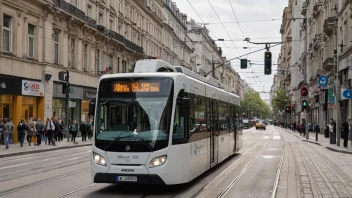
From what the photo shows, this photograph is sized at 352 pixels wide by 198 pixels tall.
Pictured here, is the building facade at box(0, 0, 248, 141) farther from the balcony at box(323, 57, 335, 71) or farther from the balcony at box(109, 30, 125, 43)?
the balcony at box(323, 57, 335, 71)

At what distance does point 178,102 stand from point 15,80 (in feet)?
74.4

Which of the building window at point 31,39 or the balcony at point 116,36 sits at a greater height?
the balcony at point 116,36

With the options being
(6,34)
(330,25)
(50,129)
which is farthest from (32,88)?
(330,25)

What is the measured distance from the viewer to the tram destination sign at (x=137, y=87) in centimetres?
1103

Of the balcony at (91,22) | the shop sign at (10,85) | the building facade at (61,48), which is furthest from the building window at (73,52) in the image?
the shop sign at (10,85)

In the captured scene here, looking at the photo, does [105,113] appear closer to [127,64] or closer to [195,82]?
[195,82]

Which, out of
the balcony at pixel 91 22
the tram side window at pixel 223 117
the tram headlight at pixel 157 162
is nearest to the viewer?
the tram headlight at pixel 157 162

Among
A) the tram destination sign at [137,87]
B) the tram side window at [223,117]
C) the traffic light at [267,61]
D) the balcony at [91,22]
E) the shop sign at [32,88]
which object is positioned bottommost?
the tram side window at [223,117]

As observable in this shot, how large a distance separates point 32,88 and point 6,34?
435cm

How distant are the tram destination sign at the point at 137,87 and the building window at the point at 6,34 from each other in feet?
70.7

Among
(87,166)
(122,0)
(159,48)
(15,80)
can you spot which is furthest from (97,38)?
(87,166)

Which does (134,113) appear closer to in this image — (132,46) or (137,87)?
(137,87)

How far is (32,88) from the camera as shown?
3347cm

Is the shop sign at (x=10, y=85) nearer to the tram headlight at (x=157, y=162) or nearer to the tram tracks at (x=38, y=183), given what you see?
the tram tracks at (x=38, y=183)
